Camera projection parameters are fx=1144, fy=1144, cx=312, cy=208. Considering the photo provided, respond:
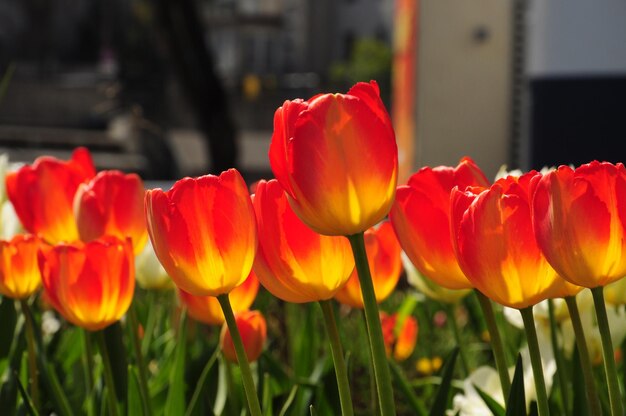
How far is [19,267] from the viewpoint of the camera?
4.11 feet

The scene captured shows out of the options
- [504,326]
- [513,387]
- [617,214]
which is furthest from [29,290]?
[504,326]

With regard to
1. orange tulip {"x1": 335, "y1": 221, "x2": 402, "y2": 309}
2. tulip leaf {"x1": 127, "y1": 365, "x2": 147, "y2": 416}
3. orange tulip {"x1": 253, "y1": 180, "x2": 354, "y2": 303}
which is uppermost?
orange tulip {"x1": 253, "y1": 180, "x2": 354, "y2": 303}

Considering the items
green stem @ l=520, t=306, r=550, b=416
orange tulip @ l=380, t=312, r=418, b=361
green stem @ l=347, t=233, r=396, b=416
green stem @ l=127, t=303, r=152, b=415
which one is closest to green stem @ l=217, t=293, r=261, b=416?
green stem @ l=347, t=233, r=396, b=416

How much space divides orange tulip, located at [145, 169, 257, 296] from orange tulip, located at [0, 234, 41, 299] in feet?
1.30

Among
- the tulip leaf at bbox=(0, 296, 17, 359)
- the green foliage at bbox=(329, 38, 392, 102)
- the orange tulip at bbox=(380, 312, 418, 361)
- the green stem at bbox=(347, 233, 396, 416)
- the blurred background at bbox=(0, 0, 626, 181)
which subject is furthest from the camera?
the green foliage at bbox=(329, 38, 392, 102)

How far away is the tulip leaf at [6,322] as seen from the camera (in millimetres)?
1330

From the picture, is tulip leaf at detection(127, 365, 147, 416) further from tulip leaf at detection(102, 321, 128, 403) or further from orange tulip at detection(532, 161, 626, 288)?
orange tulip at detection(532, 161, 626, 288)

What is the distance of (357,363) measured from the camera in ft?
8.26

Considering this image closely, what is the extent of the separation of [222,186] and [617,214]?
0.96ft

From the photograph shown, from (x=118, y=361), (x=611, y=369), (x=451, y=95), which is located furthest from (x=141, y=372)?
(x=451, y=95)

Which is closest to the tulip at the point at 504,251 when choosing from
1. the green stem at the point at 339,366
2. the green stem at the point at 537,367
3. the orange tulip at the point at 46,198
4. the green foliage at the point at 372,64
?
the green stem at the point at 537,367

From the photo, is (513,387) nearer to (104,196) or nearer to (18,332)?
(104,196)

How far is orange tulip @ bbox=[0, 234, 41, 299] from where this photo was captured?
1242mm

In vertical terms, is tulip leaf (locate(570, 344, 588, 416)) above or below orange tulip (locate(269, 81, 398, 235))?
below
